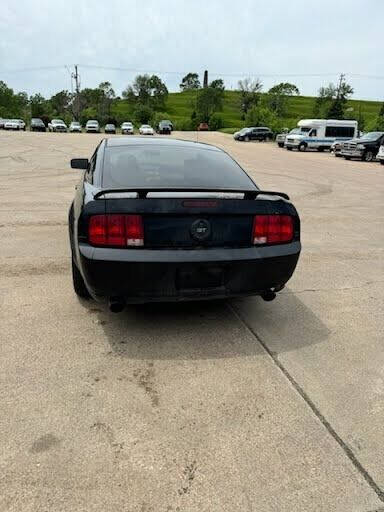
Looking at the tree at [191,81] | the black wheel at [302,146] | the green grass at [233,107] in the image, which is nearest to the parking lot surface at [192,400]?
the black wheel at [302,146]

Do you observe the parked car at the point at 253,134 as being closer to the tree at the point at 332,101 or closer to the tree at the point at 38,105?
the tree at the point at 332,101

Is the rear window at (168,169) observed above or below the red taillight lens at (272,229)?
above

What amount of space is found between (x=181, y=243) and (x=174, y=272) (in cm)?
22

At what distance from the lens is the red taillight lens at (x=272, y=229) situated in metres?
3.55

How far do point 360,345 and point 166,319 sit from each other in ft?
5.16

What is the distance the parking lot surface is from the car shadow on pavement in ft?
0.05

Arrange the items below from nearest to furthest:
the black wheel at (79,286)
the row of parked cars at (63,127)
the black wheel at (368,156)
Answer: the black wheel at (79,286)
the black wheel at (368,156)
the row of parked cars at (63,127)

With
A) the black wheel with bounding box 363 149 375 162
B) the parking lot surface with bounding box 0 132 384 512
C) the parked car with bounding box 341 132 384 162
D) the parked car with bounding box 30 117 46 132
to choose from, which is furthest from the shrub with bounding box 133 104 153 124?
the parking lot surface with bounding box 0 132 384 512

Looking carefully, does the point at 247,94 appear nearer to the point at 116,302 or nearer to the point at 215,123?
the point at 215,123

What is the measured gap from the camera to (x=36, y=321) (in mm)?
3830

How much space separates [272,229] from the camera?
3623 mm

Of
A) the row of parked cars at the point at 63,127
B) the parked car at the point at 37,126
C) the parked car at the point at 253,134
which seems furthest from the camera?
the parked car at the point at 37,126

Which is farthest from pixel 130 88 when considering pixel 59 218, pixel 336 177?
pixel 59 218

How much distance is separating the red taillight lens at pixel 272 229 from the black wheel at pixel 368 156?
86.7ft
